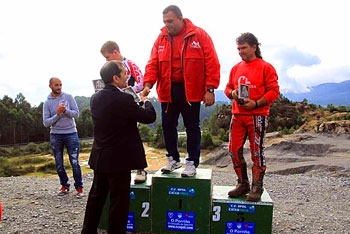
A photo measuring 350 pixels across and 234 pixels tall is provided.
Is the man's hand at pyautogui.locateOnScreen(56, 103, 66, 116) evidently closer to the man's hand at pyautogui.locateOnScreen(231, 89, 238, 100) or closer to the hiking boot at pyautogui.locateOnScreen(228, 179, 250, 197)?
the man's hand at pyautogui.locateOnScreen(231, 89, 238, 100)

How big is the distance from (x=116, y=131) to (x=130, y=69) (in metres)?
1.25

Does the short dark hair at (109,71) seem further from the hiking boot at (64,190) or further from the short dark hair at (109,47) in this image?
the hiking boot at (64,190)

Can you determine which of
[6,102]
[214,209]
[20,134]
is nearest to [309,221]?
[214,209]

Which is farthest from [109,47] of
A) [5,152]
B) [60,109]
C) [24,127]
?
[24,127]

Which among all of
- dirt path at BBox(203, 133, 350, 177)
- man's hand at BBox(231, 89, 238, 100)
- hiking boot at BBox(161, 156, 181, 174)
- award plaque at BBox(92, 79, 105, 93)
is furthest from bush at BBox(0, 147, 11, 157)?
man's hand at BBox(231, 89, 238, 100)

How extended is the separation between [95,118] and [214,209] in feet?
5.56

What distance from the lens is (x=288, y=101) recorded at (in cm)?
2653

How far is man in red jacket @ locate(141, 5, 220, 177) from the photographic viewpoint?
3.59m

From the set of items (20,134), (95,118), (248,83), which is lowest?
(20,134)

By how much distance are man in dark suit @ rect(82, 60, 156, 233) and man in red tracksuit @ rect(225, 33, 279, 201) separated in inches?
41.5

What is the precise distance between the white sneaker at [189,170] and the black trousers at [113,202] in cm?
81

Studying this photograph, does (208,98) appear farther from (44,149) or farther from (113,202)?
(44,149)

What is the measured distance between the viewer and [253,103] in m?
3.31

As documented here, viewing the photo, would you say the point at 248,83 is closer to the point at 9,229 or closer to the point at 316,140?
the point at 9,229
